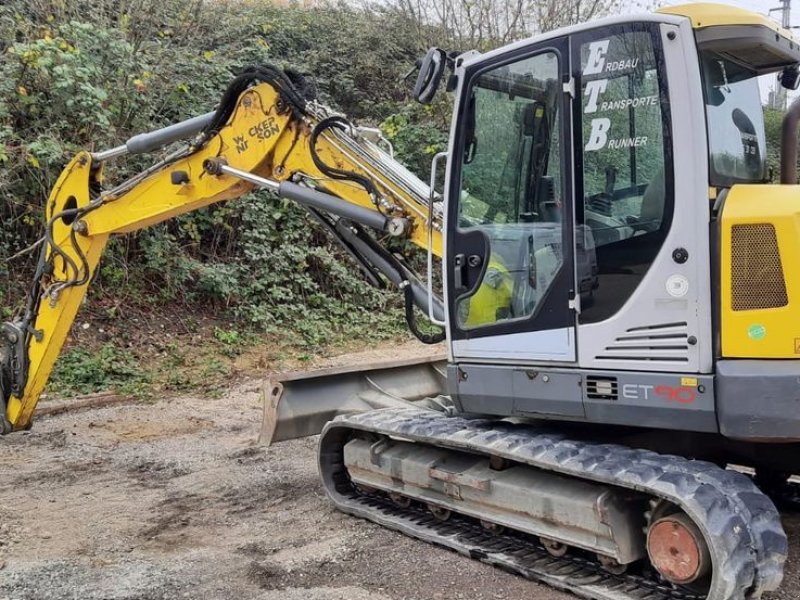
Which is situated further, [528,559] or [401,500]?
[401,500]

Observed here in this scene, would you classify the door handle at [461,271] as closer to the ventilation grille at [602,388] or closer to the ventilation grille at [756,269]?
the ventilation grille at [602,388]

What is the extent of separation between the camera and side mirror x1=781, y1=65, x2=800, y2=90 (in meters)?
3.95

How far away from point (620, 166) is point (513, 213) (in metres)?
0.57

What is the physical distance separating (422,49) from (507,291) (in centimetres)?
1216

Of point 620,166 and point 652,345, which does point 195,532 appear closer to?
point 652,345

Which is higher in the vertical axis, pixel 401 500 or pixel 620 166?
pixel 620 166

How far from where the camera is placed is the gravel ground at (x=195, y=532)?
A: 12.4 ft

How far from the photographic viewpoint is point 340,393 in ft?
17.5

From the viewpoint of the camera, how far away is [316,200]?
15.9 feet

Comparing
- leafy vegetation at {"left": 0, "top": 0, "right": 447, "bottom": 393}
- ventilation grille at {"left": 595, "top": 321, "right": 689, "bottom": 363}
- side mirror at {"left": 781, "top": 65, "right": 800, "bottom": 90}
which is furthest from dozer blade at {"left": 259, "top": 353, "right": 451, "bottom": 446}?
leafy vegetation at {"left": 0, "top": 0, "right": 447, "bottom": 393}

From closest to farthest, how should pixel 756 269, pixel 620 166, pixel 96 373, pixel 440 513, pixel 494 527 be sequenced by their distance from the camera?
1. pixel 756 269
2. pixel 620 166
3. pixel 494 527
4. pixel 440 513
5. pixel 96 373

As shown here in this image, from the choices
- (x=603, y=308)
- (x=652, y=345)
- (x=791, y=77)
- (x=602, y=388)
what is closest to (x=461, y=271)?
(x=603, y=308)

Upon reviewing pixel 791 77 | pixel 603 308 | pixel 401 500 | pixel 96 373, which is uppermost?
pixel 791 77

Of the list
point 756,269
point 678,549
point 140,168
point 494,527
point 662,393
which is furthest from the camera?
point 140,168
